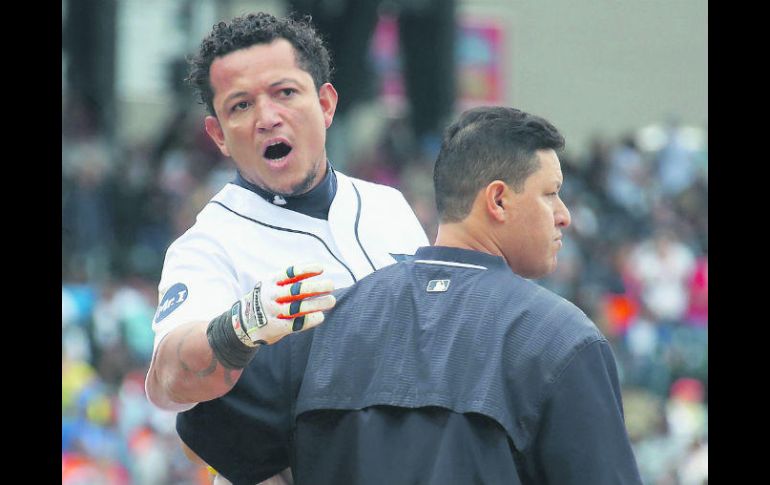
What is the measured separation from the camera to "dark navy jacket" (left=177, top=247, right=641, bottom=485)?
2545mm

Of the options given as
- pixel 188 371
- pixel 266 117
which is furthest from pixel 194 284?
pixel 266 117

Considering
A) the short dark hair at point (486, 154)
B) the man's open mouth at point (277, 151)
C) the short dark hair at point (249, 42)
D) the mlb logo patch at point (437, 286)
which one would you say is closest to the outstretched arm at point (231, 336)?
the mlb logo patch at point (437, 286)

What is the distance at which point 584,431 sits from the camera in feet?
8.29

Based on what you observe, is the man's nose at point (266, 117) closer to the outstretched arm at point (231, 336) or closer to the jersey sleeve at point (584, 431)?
the outstretched arm at point (231, 336)

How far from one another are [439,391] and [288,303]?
0.34m

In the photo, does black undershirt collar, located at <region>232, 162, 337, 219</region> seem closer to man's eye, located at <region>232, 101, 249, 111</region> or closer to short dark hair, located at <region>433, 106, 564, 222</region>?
man's eye, located at <region>232, 101, 249, 111</region>

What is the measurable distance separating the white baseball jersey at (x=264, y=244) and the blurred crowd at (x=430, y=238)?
5.10 m

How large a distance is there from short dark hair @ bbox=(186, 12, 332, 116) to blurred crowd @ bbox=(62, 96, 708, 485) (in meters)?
5.22

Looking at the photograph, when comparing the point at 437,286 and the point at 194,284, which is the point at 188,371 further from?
the point at 437,286

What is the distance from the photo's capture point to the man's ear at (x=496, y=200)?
108 inches

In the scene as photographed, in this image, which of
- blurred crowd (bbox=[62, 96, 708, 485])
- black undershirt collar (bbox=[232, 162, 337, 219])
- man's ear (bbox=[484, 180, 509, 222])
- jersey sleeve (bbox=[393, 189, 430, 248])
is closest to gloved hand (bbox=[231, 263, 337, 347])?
man's ear (bbox=[484, 180, 509, 222])
